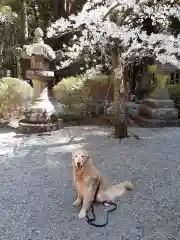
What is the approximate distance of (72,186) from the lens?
3.75m

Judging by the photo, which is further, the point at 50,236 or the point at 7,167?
the point at 7,167

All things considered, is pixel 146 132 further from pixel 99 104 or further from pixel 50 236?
pixel 50 236

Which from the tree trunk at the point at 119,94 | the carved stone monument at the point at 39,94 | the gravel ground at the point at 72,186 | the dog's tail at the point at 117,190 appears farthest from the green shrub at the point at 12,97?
the dog's tail at the point at 117,190

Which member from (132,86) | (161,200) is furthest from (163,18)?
(132,86)

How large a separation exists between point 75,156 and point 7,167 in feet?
6.03

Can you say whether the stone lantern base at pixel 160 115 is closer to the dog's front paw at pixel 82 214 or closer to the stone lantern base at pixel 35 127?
the stone lantern base at pixel 35 127

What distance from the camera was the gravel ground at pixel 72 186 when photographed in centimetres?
273

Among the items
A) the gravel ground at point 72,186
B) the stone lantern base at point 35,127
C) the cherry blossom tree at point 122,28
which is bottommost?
the gravel ground at point 72,186

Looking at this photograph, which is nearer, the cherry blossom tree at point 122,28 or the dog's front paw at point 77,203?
the dog's front paw at point 77,203

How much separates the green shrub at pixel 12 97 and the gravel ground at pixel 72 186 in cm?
145

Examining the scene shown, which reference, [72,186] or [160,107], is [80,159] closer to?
[72,186]

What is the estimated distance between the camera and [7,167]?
4.56 metres

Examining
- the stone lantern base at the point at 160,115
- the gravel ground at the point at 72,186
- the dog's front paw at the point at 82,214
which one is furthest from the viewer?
the stone lantern base at the point at 160,115

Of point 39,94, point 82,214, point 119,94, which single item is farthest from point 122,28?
point 82,214
